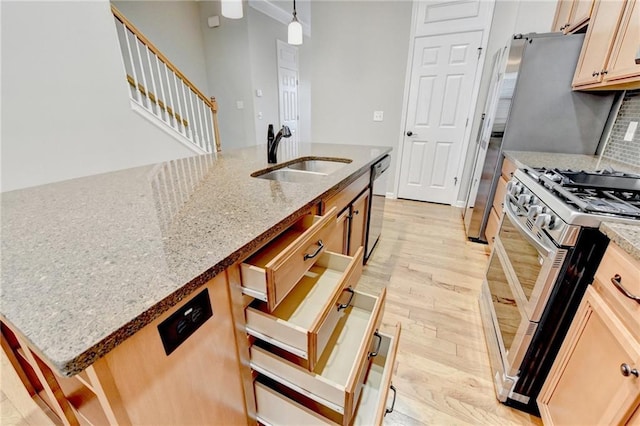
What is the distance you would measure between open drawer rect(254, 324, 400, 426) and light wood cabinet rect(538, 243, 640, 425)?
0.57m

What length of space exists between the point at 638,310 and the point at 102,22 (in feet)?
11.3

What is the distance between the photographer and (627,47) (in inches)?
55.4

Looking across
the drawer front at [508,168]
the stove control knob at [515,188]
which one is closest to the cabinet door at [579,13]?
the drawer front at [508,168]

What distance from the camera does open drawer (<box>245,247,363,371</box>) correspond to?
71 centimetres

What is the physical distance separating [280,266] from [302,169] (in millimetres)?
1174

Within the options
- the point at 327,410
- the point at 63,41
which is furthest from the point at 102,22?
the point at 327,410

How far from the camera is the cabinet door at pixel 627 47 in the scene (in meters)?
1.33

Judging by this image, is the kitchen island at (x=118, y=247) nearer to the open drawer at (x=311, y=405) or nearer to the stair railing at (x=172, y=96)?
the open drawer at (x=311, y=405)

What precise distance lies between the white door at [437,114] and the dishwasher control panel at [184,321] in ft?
11.0

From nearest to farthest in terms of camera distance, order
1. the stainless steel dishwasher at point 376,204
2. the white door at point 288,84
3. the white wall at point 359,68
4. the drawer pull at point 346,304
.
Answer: the drawer pull at point 346,304
the stainless steel dishwasher at point 376,204
the white wall at point 359,68
the white door at point 288,84

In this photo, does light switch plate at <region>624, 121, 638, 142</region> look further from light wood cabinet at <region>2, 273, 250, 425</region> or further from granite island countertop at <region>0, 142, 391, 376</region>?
light wood cabinet at <region>2, 273, 250, 425</region>

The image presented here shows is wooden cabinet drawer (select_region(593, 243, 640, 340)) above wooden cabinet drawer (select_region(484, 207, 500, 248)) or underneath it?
above

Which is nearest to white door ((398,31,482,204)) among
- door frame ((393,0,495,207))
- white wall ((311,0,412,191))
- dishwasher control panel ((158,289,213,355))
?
door frame ((393,0,495,207))

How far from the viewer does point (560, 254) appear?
3.04 ft
